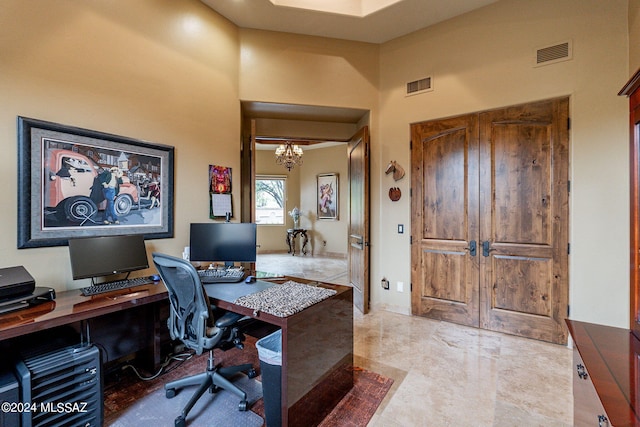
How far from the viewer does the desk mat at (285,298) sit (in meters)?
1.67

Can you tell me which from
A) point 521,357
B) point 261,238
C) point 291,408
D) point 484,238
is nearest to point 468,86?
point 484,238

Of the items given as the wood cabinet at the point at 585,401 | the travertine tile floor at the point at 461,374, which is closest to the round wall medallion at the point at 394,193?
the travertine tile floor at the point at 461,374

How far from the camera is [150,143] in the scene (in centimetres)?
249

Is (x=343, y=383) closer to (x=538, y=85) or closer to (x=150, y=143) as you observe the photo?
(x=150, y=143)

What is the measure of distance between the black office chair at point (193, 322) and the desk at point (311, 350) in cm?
14

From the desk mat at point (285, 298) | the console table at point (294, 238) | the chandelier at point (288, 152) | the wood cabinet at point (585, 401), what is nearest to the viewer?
the wood cabinet at point (585, 401)

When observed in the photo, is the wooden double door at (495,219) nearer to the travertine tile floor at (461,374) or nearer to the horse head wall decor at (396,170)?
the horse head wall decor at (396,170)

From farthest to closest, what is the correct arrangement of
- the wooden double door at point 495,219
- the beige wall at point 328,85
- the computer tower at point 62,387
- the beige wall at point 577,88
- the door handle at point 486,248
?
the door handle at point 486,248 < the wooden double door at point 495,219 < the beige wall at point 577,88 < the beige wall at point 328,85 < the computer tower at point 62,387

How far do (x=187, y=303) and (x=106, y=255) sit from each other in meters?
0.86

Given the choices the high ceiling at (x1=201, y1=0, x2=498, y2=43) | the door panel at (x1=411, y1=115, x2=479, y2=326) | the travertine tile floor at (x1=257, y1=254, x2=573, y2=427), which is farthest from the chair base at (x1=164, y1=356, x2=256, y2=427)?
the high ceiling at (x1=201, y1=0, x2=498, y2=43)

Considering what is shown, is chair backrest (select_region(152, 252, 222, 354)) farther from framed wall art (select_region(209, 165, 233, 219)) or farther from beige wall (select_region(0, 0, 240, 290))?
framed wall art (select_region(209, 165, 233, 219))

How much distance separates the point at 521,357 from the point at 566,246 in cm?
116

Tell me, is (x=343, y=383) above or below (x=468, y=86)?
below

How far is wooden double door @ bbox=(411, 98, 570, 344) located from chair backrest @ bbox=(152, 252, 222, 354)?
2660mm
